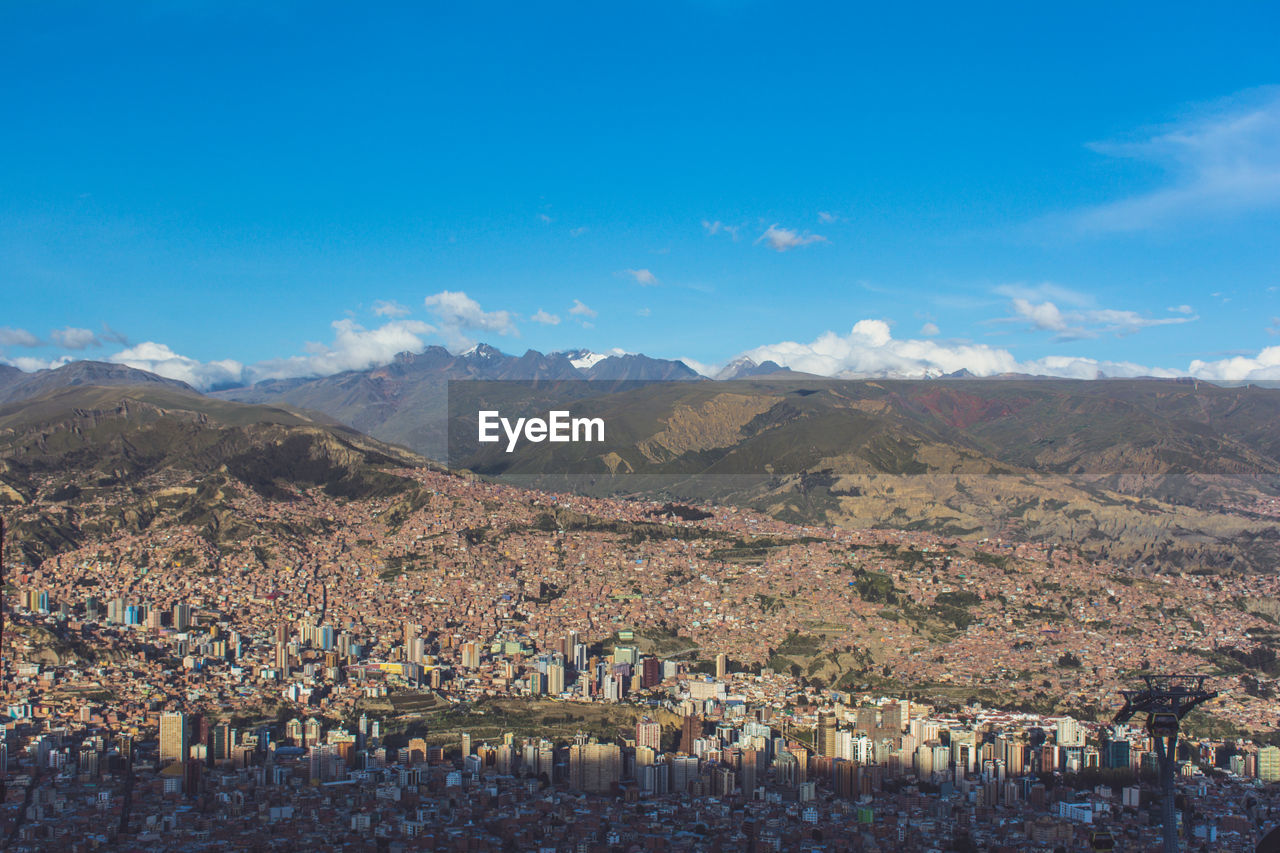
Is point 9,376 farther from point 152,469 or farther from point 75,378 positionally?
point 152,469

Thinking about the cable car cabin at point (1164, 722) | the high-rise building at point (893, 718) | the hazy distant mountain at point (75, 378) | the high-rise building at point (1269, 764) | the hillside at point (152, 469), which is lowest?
the high-rise building at point (1269, 764)

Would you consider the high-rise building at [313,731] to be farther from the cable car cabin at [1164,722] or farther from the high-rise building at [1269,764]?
the high-rise building at [1269,764]

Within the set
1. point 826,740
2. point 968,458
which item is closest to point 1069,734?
point 826,740

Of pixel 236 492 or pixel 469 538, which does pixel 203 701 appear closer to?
pixel 469 538

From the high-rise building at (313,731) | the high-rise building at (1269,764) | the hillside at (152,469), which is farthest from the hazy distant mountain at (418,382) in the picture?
the high-rise building at (1269,764)

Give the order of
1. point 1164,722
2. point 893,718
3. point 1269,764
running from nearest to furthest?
1. point 1164,722
2. point 1269,764
3. point 893,718

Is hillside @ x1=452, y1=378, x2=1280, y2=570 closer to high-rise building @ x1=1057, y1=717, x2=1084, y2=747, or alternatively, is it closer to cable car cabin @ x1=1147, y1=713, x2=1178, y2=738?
Answer: high-rise building @ x1=1057, y1=717, x2=1084, y2=747

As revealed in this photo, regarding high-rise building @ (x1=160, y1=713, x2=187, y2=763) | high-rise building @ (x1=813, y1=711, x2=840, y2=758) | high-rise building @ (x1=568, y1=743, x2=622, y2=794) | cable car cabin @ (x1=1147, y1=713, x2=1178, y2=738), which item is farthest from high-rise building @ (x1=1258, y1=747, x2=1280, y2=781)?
high-rise building @ (x1=160, y1=713, x2=187, y2=763)
